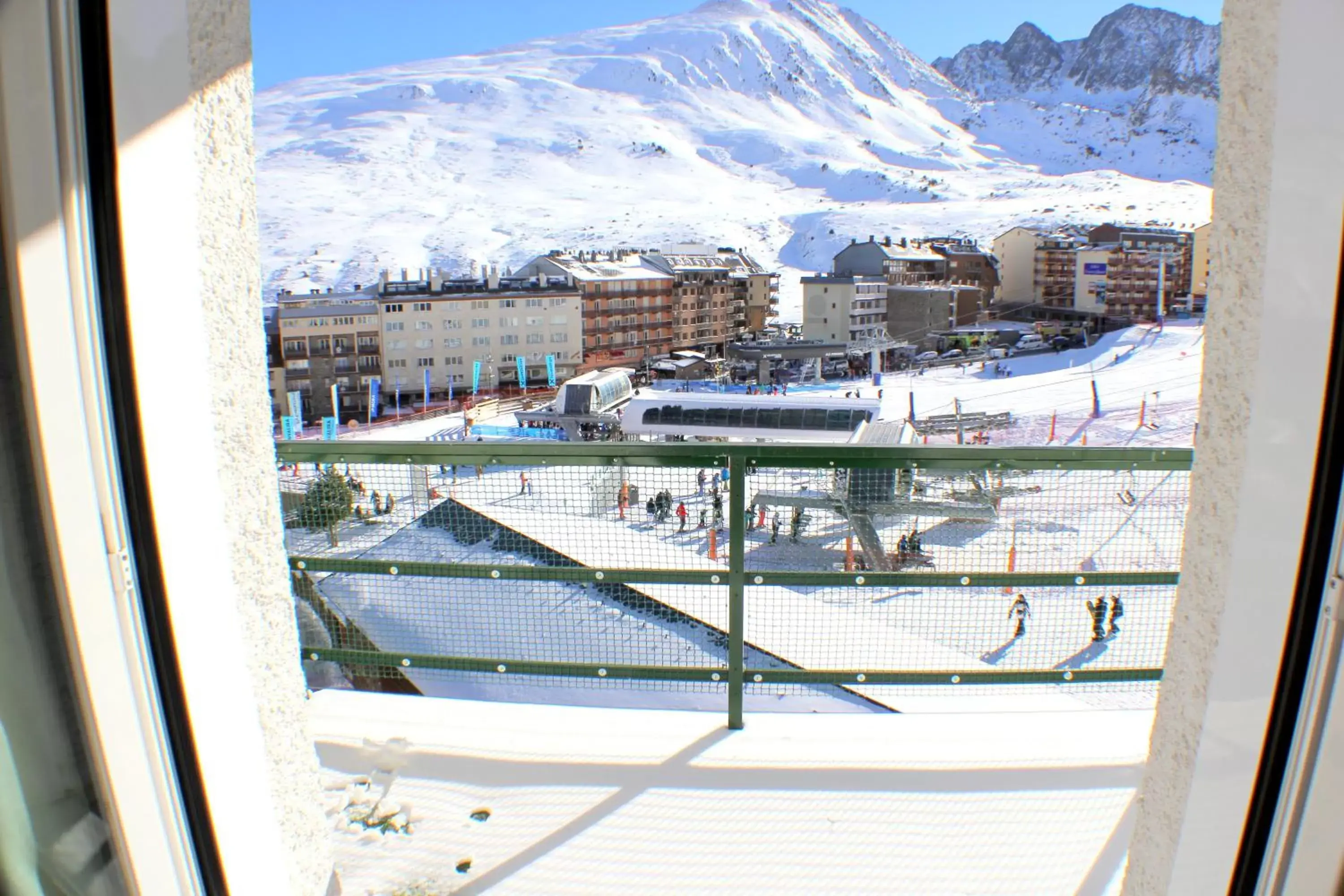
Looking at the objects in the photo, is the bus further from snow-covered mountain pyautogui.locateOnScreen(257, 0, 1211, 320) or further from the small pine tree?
snow-covered mountain pyautogui.locateOnScreen(257, 0, 1211, 320)

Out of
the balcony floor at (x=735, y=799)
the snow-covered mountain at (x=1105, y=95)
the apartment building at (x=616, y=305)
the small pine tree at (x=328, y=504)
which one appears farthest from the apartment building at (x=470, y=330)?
the snow-covered mountain at (x=1105, y=95)

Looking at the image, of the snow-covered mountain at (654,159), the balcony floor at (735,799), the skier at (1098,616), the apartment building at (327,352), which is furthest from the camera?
the snow-covered mountain at (654,159)

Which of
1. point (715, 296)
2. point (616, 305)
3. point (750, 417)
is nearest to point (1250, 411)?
point (750, 417)

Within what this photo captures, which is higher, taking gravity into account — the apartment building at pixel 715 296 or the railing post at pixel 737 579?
the apartment building at pixel 715 296

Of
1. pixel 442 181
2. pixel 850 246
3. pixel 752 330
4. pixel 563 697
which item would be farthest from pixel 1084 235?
pixel 442 181

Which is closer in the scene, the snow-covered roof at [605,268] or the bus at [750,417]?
the bus at [750,417]

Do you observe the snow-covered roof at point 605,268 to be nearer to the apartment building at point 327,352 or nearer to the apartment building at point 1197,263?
the apartment building at point 327,352

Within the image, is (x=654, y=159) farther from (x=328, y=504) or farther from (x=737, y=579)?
(x=737, y=579)
